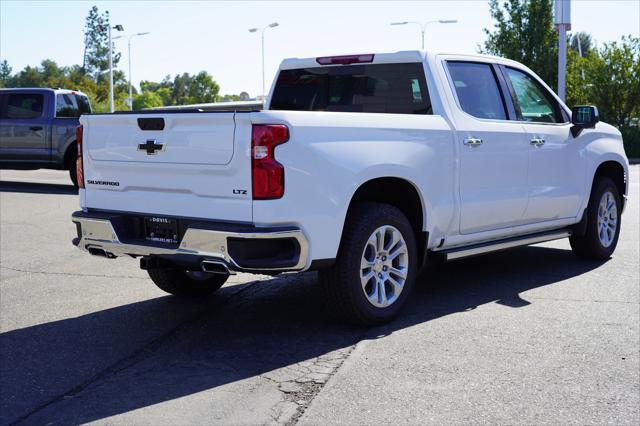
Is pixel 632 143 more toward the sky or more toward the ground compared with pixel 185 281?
more toward the sky

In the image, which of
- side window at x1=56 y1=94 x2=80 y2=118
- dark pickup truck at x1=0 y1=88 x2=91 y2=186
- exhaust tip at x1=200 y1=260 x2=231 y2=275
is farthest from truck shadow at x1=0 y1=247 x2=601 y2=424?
side window at x1=56 y1=94 x2=80 y2=118

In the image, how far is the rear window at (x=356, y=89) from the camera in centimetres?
667

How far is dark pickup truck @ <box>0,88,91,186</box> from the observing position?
17812 millimetres

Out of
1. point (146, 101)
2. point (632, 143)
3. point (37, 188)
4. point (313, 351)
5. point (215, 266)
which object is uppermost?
point (146, 101)

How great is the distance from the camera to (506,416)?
4.12 metres

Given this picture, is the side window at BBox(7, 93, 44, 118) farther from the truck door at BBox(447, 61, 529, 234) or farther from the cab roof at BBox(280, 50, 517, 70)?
the truck door at BBox(447, 61, 529, 234)

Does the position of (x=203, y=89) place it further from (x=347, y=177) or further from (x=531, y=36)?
(x=347, y=177)

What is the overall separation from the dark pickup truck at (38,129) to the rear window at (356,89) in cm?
1132

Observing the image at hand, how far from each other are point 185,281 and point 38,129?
40.2ft

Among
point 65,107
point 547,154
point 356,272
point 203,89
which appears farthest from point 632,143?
point 203,89

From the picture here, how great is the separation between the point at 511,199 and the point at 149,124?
3061 mm

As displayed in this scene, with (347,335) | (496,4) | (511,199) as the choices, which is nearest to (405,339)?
(347,335)

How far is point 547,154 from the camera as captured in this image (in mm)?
7496

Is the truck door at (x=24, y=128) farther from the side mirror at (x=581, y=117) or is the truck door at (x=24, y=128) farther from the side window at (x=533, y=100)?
the side mirror at (x=581, y=117)
